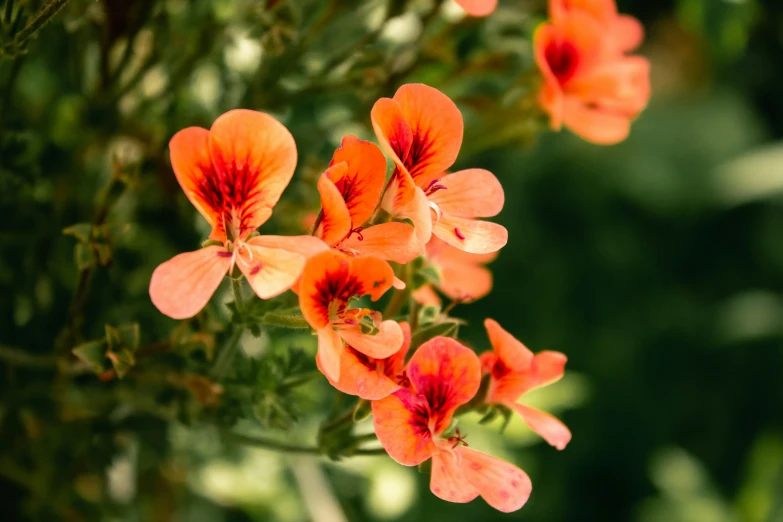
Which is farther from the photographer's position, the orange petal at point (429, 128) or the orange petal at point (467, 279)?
the orange petal at point (467, 279)

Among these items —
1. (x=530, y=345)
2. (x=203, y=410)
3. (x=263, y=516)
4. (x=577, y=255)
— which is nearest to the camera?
(x=203, y=410)

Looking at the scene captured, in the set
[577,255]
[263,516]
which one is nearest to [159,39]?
[263,516]

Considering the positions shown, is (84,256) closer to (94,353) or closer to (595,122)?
(94,353)

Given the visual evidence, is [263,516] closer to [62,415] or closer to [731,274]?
[62,415]

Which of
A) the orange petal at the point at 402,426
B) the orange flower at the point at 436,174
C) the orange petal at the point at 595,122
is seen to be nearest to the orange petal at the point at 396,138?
the orange flower at the point at 436,174

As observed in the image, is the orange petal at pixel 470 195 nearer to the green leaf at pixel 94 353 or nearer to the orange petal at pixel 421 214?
the orange petal at pixel 421 214

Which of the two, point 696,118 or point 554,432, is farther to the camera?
point 696,118

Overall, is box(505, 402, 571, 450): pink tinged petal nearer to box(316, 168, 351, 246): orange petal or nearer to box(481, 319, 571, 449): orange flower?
box(481, 319, 571, 449): orange flower
